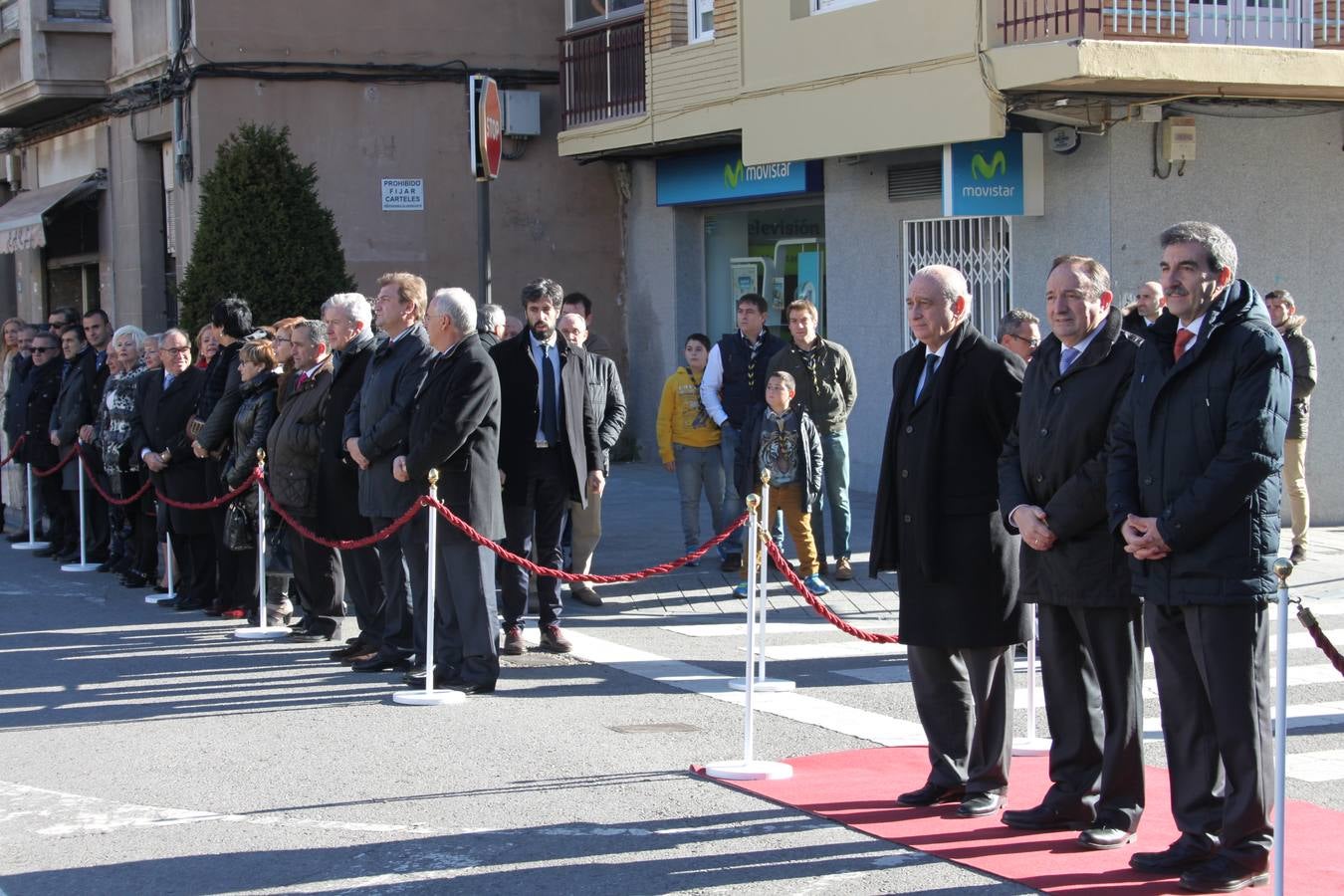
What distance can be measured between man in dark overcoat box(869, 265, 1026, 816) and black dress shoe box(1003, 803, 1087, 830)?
216mm

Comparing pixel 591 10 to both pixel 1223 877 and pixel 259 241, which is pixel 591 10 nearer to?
pixel 259 241

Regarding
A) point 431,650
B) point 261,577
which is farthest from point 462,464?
point 261,577

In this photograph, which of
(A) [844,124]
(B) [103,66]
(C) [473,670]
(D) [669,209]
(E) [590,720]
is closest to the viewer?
(E) [590,720]

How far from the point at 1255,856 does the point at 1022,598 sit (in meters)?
1.31

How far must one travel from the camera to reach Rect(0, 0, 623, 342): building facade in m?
21.0

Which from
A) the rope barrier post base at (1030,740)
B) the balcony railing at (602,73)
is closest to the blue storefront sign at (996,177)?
the balcony railing at (602,73)

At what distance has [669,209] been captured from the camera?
21.3m

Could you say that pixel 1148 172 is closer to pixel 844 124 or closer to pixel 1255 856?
pixel 844 124

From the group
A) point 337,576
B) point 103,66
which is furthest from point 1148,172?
point 103,66

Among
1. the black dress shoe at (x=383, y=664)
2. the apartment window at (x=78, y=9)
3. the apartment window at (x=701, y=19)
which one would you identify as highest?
the apartment window at (x=78, y=9)

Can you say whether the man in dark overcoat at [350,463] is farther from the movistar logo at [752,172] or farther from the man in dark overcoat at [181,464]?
the movistar logo at [752,172]

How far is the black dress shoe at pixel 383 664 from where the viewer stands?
9.54 metres

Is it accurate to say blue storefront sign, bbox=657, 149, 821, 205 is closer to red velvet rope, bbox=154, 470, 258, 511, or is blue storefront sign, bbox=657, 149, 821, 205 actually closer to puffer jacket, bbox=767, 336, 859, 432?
puffer jacket, bbox=767, 336, 859, 432

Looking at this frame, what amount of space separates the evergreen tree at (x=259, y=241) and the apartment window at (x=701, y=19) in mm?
4781
